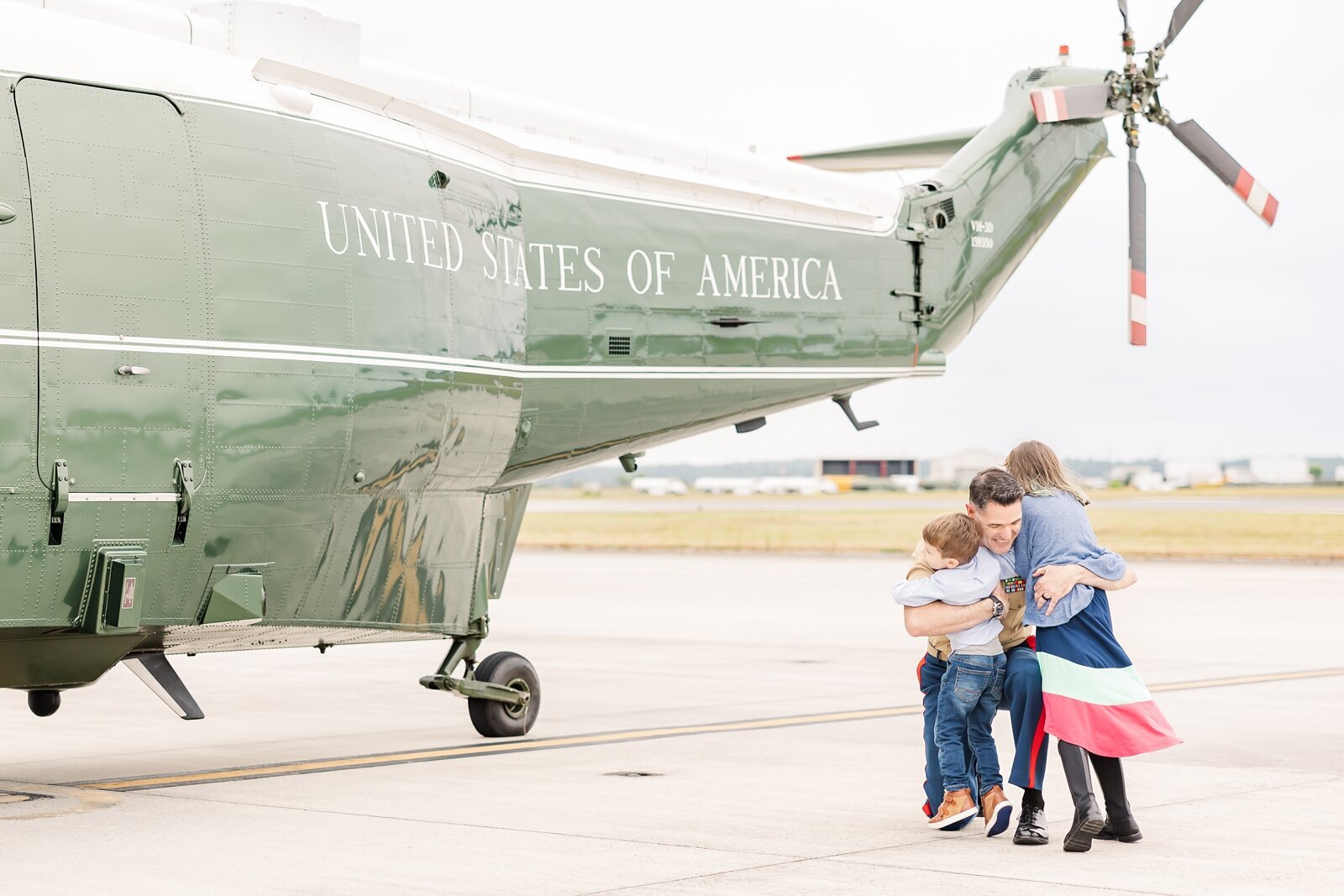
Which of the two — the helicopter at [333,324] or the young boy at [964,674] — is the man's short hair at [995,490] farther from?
the helicopter at [333,324]

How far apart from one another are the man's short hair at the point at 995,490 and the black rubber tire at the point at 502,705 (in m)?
4.45

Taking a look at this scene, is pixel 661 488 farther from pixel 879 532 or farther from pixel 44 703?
pixel 44 703

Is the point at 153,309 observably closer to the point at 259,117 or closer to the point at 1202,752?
the point at 259,117

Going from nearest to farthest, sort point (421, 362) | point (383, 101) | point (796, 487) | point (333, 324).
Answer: point (333, 324) → point (421, 362) → point (383, 101) → point (796, 487)

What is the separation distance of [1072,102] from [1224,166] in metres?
1.72

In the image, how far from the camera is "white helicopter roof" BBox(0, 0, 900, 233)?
8.13 metres

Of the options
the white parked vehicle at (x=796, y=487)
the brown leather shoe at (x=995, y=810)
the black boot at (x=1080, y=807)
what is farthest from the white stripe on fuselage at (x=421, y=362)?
the white parked vehicle at (x=796, y=487)

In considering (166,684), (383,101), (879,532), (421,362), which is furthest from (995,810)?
(879,532)

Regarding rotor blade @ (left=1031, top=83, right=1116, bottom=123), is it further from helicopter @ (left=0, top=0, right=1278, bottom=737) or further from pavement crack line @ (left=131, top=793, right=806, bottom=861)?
pavement crack line @ (left=131, top=793, right=806, bottom=861)

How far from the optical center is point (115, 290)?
783 centimetres

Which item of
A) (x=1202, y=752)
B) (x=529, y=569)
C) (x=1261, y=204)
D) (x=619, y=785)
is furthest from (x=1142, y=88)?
(x=529, y=569)

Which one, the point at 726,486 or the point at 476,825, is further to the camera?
the point at 726,486

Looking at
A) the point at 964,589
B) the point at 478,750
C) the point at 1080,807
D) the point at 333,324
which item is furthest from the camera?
the point at 478,750

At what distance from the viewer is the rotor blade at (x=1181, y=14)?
49.5ft
